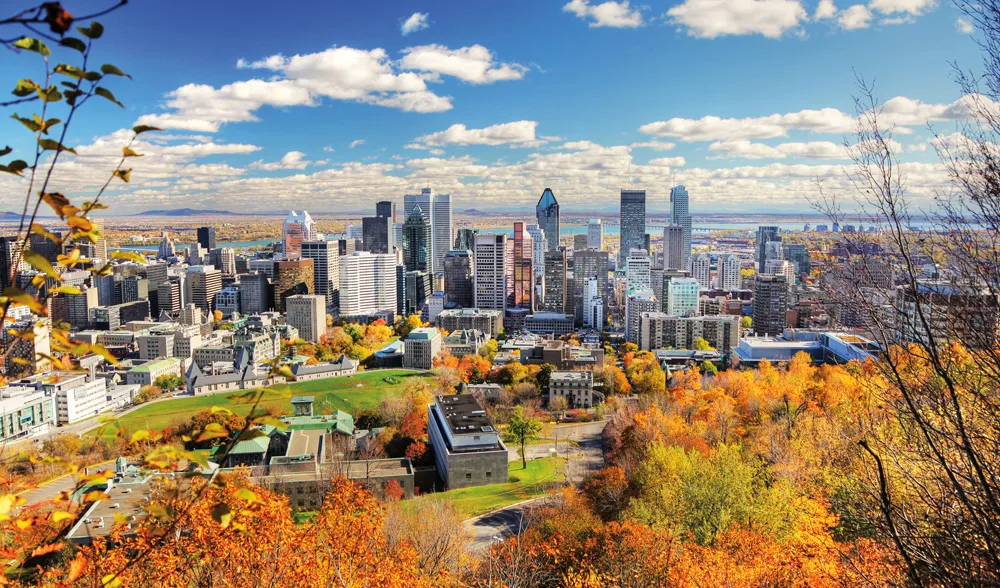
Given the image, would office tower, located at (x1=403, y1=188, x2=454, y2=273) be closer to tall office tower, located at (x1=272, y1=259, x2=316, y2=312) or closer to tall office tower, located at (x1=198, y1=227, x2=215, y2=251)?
tall office tower, located at (x1=198, y1=227, x2=215, y2=251)

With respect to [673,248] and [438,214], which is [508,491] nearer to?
[673,248]

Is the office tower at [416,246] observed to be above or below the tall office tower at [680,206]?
below

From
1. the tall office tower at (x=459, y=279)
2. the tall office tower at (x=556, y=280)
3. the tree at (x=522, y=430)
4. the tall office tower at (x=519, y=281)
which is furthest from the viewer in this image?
the tall office tower at (x=459, y=279)

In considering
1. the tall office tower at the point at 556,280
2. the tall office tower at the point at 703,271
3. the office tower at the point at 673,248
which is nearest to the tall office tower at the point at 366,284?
the tall office tower at the point at 556,280

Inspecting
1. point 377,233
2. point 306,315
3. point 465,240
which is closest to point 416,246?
point 465,240

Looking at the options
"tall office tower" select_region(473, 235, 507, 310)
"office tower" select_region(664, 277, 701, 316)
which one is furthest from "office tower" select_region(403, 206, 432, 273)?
"office tower" select_region(664, 277, 701, 316)

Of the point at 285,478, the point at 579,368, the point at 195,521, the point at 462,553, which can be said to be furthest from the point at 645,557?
the point at 579,368

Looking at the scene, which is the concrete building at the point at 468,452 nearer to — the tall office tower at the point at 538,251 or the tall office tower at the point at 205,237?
the tall office tower at the point at 538,251
